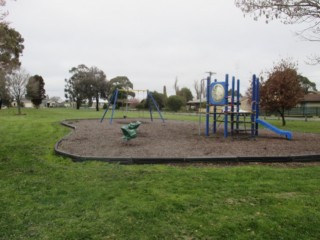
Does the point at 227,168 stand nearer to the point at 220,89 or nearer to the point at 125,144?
the point at 125,144

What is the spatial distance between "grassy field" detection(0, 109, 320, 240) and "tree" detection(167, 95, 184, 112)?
5245cm

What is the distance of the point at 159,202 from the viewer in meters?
4.34

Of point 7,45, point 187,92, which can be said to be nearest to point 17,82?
point 7,45

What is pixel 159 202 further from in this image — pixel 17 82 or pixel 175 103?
pixel 175 103

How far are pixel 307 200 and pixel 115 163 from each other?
4.36 meters

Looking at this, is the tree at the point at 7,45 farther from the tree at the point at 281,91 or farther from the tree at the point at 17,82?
the tree at the point at 281,91

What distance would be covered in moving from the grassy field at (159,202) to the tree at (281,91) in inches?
604

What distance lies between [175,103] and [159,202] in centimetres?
5513

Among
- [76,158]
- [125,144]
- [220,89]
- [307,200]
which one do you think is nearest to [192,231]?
[307,200]

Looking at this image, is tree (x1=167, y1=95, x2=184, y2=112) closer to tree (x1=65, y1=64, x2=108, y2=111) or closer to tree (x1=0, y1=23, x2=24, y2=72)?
tree (x1=65, y1=64, x2=108, y2=111)

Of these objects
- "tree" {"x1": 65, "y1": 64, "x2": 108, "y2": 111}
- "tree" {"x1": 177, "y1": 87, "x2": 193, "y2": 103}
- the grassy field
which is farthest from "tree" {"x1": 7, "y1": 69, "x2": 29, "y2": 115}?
"tree" {"x1": 177, "y1": 87, "x2": 193, "y2": 103}

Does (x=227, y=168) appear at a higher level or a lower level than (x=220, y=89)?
lower

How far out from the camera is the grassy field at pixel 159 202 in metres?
3.45

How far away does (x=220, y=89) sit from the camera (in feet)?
40.5
